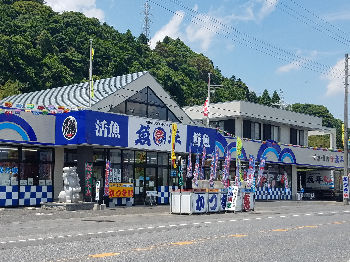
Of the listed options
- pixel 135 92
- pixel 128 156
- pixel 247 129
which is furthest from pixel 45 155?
pixel 247 129

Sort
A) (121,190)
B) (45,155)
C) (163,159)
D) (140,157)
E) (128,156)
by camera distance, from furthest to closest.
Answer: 1. (163,159)
2. (140,157)
3. (128,156)
4. (121,190)
5. (45,155)

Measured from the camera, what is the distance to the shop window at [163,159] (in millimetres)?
31297

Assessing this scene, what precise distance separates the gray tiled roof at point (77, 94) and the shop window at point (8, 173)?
5.42 m

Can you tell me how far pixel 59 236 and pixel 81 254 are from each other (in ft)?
11.3

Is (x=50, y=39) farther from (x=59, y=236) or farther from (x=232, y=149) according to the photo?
(x=59, y=236)

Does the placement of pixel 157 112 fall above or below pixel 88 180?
above

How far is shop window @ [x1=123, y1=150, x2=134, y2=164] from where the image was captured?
29391mm

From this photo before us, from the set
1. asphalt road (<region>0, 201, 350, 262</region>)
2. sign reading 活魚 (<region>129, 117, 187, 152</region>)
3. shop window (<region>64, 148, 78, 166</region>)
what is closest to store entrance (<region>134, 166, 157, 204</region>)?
sign reading 活魚 (<region>129, 117, 187, 152</region>)

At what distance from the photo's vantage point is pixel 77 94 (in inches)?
1268

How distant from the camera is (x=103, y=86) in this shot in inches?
1260

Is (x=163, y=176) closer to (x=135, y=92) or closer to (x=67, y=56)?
(x=135, y=92)

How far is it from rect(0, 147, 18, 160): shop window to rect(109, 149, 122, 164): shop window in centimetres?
534

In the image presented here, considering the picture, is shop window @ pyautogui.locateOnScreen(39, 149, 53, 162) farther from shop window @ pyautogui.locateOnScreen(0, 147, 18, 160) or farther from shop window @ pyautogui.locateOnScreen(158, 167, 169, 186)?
shop window @ pyautogui.locateOnScreen(158, 167, 169, 186)

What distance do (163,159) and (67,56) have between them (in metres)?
39.9
